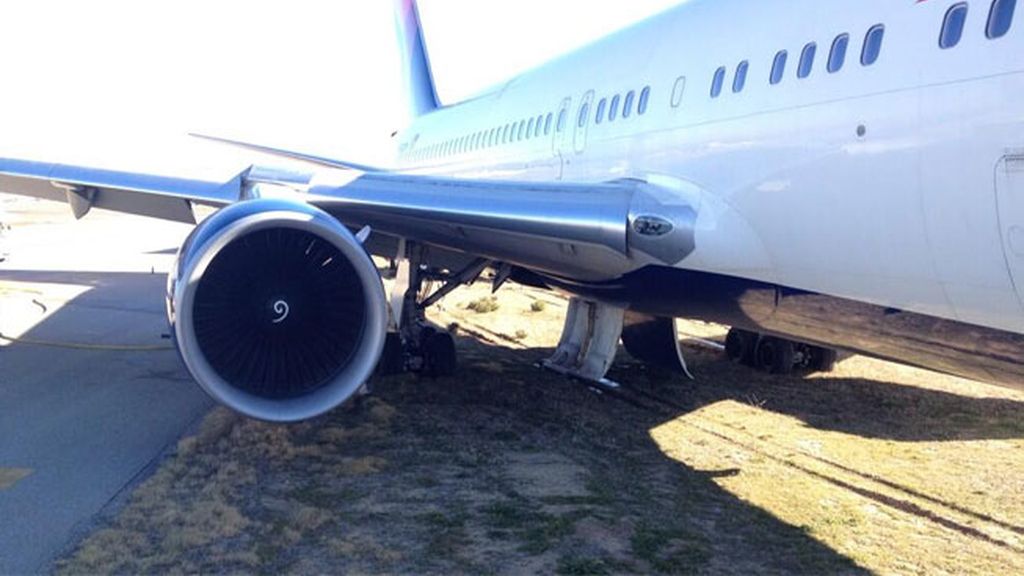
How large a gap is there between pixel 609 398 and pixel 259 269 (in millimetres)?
4103

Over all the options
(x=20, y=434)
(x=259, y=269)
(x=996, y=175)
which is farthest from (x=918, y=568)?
(x=20, y=434)

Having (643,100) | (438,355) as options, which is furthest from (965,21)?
(438,355)

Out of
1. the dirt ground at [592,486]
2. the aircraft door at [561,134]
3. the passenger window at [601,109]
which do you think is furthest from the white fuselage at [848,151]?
the dirt ground at [592,486]

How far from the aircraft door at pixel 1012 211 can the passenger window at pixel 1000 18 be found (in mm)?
566

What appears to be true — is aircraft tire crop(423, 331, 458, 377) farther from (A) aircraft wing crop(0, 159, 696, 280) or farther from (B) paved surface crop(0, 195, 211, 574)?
(B) paved surface crop(0, 195, 211, 574)

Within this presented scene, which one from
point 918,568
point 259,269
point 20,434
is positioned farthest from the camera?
point 20,434

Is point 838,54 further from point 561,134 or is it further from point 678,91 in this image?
point 561,134

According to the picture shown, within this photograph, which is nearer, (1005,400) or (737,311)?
(737,311)

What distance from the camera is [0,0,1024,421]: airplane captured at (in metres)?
4.26

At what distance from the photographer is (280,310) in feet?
21.4

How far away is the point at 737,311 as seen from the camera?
6121 millimetres

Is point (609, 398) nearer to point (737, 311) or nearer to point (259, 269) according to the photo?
point (737, 311)

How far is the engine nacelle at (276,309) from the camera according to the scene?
5.88 metres

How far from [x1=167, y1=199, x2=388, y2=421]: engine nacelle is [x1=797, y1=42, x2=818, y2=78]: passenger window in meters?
2.87
